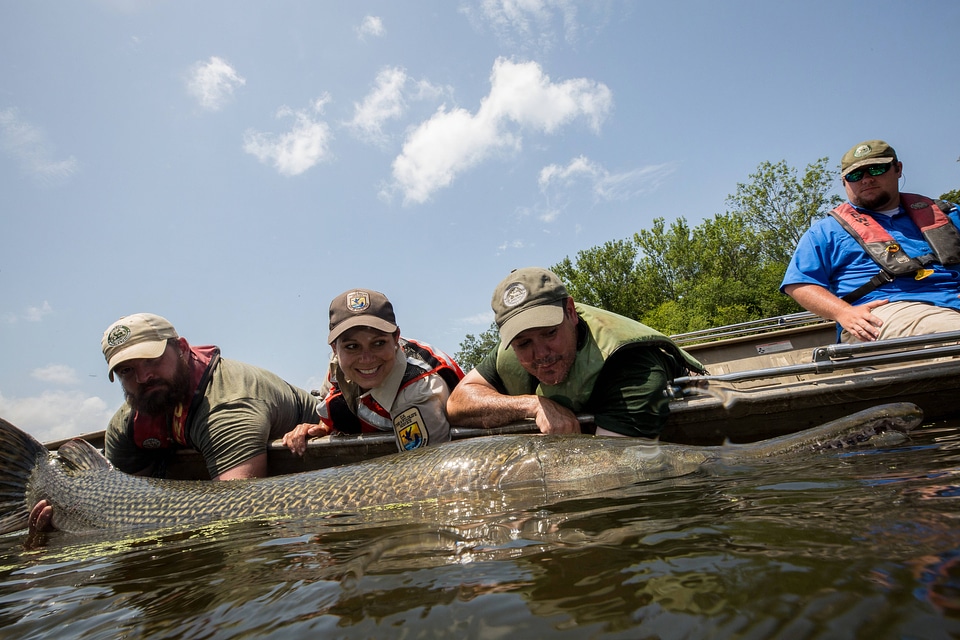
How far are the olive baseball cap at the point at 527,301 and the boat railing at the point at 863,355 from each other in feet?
3.10

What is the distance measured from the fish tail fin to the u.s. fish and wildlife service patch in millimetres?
3147

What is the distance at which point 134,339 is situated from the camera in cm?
477

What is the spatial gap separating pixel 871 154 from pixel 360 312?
4170mm

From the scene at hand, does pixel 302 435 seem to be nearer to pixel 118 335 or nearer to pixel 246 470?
pixel 246 470

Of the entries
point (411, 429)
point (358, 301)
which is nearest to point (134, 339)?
point (358, 301)

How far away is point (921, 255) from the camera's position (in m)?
3.92

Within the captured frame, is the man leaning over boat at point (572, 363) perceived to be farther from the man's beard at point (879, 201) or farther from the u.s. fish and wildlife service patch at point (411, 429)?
the man's beard at point (879, 201)

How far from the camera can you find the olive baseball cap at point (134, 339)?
15.2 feet

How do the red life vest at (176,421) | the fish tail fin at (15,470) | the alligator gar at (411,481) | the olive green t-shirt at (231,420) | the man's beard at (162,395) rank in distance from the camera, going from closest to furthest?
the alligator gar at (411,481) → the fish tail fin at (15,470) → the olive green t-shirt at (231,420) → the man's beard at (162,395) → the red life vest at (176,421)

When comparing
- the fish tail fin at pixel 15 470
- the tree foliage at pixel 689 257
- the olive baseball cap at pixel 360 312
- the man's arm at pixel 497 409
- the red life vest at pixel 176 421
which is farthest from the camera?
the tree foliage at pixel 689 257

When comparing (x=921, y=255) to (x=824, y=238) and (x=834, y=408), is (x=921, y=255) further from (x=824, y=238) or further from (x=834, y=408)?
(x=834, y=408)

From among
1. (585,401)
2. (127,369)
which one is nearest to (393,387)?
(585,401)

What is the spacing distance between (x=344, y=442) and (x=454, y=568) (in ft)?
10.1

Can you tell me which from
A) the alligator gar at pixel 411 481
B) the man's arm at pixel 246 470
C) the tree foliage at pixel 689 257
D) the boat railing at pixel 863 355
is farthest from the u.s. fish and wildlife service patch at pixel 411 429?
the tree foliage at pixel 689 257
